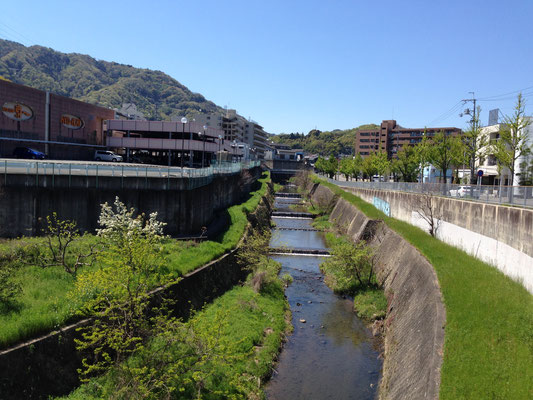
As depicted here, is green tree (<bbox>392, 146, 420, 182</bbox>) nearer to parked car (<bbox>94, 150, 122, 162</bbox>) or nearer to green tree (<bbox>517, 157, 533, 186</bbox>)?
green tree (<bbox>517, 157, 533, 186</bbox>)

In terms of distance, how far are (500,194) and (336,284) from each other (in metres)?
13.6

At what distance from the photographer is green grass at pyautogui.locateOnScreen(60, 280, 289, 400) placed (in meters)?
15.1

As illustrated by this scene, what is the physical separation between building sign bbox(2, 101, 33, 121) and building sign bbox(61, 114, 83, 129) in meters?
5.61

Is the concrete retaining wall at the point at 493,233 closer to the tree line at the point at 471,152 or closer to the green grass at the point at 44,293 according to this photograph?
the tree line at the point at 471,152

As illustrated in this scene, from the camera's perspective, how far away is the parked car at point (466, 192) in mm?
25691

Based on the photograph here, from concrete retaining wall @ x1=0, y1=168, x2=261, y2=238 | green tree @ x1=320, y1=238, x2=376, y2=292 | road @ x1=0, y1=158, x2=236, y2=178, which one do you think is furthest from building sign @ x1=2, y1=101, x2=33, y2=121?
green tree @ x1=320, y1=238, x2=376, y2=292

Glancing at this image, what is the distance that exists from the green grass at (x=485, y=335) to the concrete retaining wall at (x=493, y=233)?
0.68 m

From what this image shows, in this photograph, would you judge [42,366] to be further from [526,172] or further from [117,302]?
[526,172]

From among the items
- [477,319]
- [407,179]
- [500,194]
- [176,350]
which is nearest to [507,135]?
[500,194]

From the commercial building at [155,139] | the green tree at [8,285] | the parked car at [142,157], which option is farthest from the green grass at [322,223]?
the green tree at [8,285]

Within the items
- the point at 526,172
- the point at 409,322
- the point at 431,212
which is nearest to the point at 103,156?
the point at 431,212

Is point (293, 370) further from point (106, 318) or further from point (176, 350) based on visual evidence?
point (106, 318)

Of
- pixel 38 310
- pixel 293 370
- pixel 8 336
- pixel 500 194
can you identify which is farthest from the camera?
pixel 500 194

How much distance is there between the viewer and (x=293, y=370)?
65.3 feet
